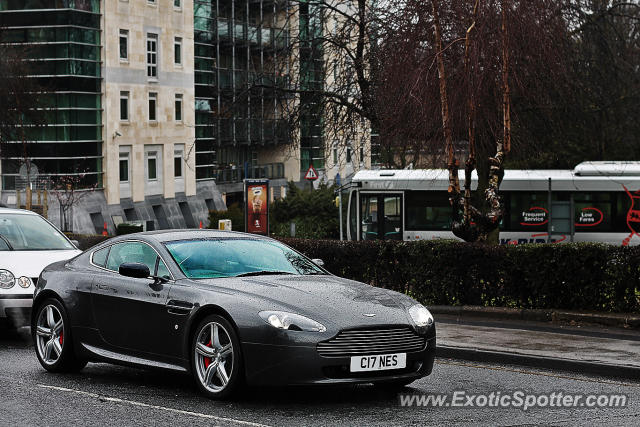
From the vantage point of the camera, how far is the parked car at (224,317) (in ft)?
28.0

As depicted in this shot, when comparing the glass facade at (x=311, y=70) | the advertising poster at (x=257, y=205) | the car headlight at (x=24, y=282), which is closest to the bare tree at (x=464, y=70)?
the glass facade at (x=311, y=70)

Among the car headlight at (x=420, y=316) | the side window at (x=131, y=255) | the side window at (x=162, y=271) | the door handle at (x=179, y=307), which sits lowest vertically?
the car headlight at (x=420, y=316)

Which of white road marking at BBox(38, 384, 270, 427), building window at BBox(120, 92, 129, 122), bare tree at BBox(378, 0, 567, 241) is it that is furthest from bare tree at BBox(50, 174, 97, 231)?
white road marking at BBox(38, 384, 270, 427)

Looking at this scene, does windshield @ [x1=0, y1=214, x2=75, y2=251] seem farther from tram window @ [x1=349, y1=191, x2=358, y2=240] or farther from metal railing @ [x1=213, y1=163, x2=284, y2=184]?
metal railing @ [x1=213, y1=163, x2=284, y2=184]

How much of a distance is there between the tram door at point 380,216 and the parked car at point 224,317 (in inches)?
1048

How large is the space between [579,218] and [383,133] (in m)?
14.4

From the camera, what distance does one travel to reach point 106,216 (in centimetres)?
6084

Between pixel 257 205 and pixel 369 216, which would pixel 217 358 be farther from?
pixel 369 216

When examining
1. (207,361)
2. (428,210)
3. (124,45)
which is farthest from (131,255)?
(124,45)

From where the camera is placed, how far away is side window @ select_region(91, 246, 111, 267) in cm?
1072

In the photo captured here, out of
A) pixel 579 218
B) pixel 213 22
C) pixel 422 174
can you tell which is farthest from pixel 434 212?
pixel 213 22

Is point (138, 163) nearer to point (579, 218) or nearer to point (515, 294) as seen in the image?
point (579, 218)

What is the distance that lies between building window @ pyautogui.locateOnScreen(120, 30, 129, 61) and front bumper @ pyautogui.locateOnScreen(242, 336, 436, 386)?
56041mm

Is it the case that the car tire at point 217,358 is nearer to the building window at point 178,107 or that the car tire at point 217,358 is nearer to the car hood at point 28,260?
the car hood at point 28,260
